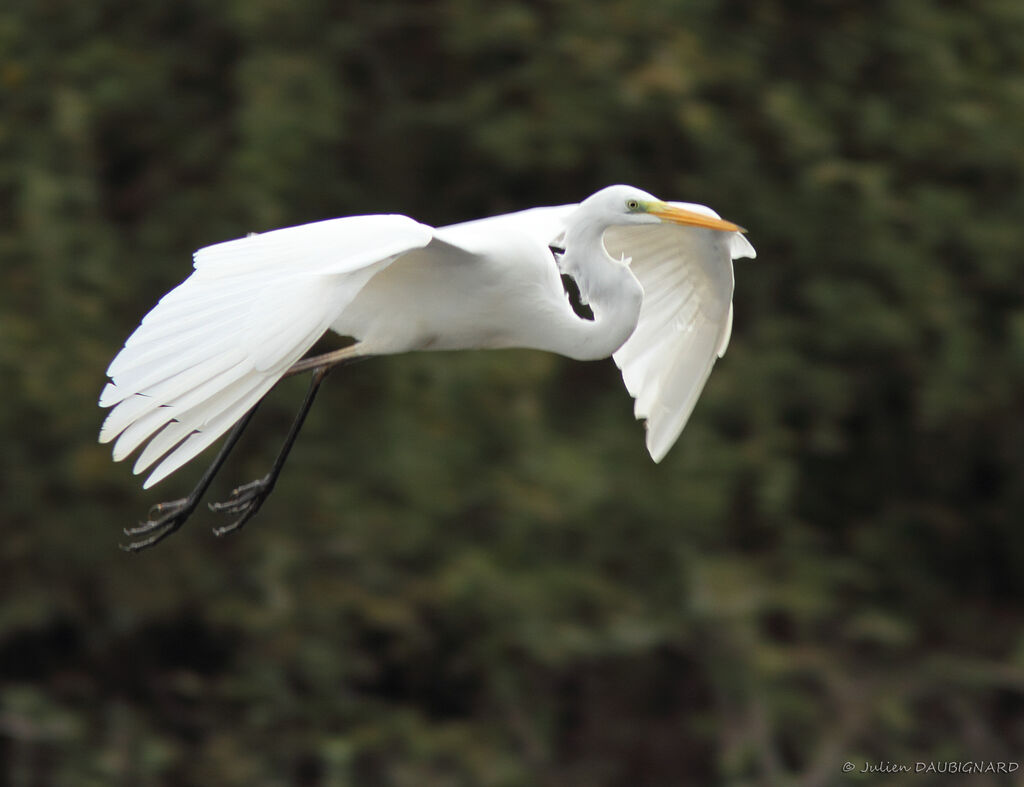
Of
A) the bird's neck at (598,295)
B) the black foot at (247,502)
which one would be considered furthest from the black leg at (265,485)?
the bird's neck at (598,295)

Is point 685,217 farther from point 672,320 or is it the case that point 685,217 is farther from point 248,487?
point 248,487

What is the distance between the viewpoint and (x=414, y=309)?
3264 millimetres

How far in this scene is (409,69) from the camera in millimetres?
5988

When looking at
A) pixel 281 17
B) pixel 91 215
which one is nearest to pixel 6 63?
pixel 91 215

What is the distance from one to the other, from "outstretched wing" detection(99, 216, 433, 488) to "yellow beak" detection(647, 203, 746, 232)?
618 mm

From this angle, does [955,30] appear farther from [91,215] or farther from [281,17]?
[91,215]

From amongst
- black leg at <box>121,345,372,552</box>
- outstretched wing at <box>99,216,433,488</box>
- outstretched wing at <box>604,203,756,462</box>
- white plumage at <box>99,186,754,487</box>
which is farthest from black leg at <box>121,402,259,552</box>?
outstretched wing at <box>604,203,756,462</box>

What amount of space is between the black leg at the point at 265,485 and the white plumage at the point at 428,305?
23cm

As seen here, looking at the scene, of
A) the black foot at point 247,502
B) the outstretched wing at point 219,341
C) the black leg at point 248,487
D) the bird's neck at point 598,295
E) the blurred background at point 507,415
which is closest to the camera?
the outstretched wing at point 219,341

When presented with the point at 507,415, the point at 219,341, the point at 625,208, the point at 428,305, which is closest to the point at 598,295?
the point at 625,208

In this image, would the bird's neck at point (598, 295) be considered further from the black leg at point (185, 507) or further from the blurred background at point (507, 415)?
the blurred background at point (507, 415)

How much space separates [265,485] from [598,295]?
102cm

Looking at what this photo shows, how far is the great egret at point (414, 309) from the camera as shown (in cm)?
251

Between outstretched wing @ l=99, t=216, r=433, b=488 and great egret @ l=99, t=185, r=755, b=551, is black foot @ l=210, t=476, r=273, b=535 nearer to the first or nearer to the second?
great egret @ l=99, t=185, r=755, b=551
